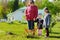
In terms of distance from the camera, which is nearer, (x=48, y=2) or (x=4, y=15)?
(x=48, y=2)

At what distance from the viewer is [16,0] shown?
9075cm

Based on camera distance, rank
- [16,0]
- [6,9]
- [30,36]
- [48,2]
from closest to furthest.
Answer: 1. [30,36]
2. [48,2]
3. [6,9]
4. [16,0]

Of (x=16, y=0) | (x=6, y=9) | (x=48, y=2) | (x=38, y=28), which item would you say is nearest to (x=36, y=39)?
(x=38, y=28)

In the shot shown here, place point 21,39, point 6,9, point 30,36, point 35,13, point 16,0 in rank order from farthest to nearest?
point 16,0 → point 6,9 → point 35,13 → point 30,36 → point 21,39

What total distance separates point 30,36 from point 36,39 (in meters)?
0.71

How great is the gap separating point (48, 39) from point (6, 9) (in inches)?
2850

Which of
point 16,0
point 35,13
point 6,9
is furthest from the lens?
point 16,0

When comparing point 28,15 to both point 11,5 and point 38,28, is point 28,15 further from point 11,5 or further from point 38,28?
point 11,5

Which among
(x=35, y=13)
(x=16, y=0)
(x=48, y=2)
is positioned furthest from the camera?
(x=16, y=0)

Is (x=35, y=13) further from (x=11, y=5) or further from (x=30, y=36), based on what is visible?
(x=11, y=5)

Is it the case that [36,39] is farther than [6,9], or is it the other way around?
[6,9]

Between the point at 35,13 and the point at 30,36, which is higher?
the point at 35,13

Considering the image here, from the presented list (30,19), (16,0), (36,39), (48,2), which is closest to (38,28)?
(30,19)

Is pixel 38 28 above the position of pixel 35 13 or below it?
below
